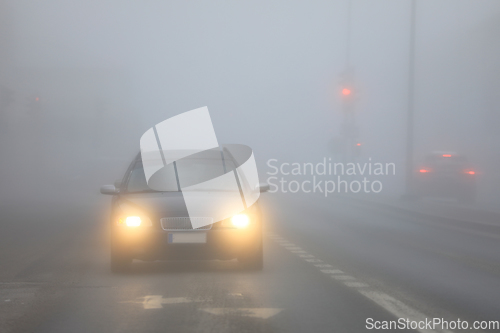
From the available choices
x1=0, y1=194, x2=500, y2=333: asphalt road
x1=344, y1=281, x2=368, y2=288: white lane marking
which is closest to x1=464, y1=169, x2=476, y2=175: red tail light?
x1=0, y1=194, x2=500, y2=333: asphalt road

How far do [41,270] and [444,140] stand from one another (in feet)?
261

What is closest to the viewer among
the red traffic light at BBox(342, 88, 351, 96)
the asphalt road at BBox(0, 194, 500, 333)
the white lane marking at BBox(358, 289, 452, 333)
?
the asphalt road at BBox(0, 194, 500, 333)

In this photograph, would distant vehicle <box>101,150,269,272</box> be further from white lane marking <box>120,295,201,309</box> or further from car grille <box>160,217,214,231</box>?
white lane marking <box>120,295,201,309</box>

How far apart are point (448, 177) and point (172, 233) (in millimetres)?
21369

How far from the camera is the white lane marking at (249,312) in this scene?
7.07m

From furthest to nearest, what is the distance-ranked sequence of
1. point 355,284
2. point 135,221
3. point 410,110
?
1. point 410,110
2. point 135,221
3. point 355,284

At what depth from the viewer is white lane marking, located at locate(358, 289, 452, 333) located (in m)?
7.05

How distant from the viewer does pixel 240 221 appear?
10031 mm

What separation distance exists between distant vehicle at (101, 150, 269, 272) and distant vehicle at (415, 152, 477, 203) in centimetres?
2030

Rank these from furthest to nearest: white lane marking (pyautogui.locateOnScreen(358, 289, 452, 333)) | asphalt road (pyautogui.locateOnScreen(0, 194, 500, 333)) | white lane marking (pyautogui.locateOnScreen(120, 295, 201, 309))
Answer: white lane marking (pyautogui.locateOnScreen(120, 295, 201, 309)) → white lane marking (pyautogui.locateOnScreen(358, 289, 452, 333)) → asphalt road (pyautogui.locateOnScreen(0, 194, 500, 333))

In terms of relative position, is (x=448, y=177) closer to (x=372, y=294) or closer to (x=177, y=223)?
(x=177, y=223)

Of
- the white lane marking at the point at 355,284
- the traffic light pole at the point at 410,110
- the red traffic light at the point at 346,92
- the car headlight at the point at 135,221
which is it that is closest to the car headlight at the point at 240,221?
the car headlight at the point at 135,221

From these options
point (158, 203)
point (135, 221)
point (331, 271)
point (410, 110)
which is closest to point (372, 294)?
point (331, 271)

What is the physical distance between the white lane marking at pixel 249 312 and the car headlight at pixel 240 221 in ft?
8.76
